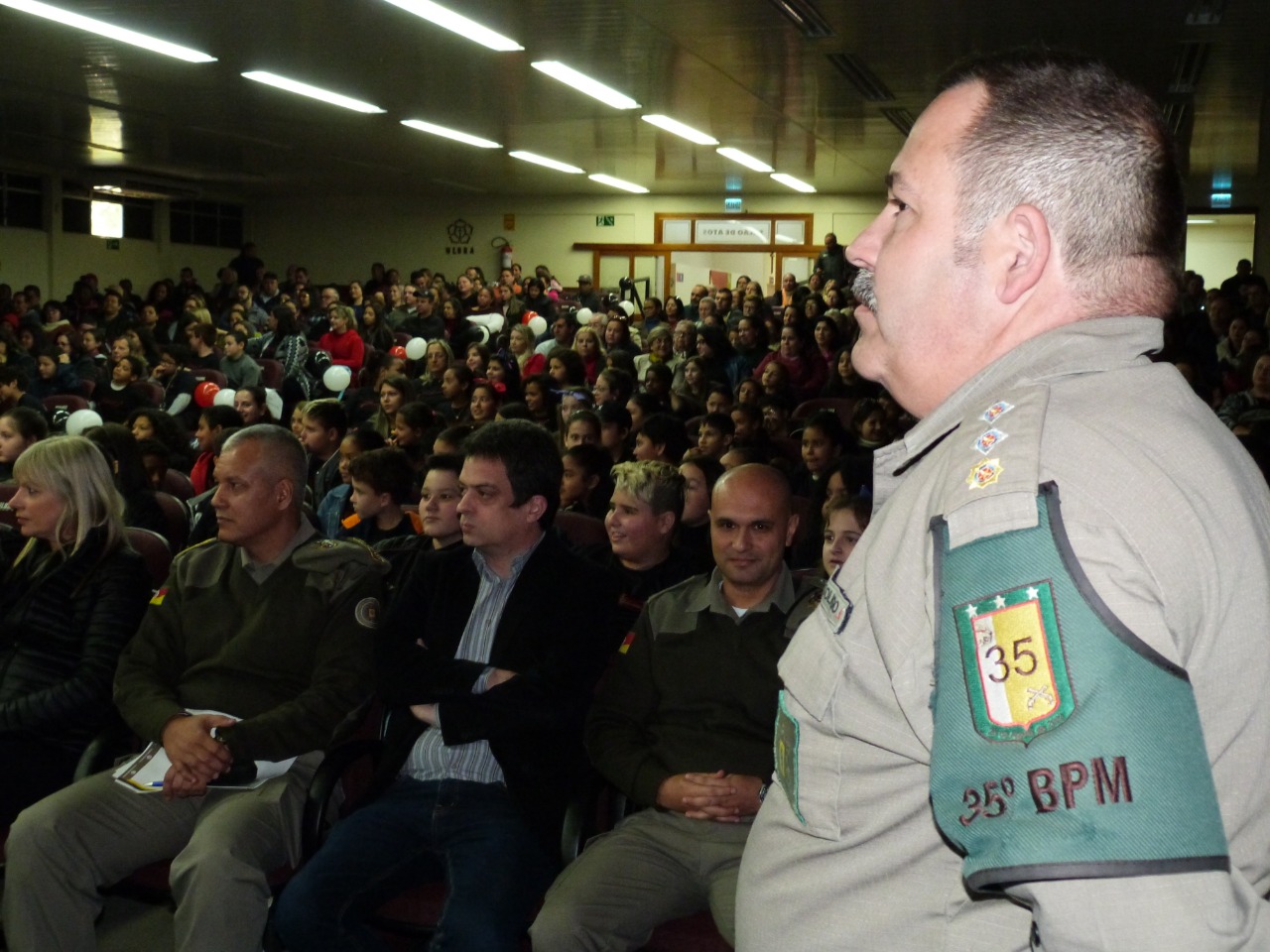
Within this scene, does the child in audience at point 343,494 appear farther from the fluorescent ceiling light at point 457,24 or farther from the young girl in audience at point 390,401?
the fluorescent ceiling light at point 457,24

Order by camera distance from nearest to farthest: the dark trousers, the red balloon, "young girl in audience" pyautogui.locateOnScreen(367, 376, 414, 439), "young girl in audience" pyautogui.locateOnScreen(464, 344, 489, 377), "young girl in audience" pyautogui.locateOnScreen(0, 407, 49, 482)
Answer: the dark trousers, "young girl in audience" pyautogui.locateOnScreen(0, 407, 49, 482), "young girl in audience" pyautogui.locateOnScreen(367, 376, 414, 439), the red balloon, "young girl in audience" pyautogui.locateOnScreen(464, 344, 489, 377)

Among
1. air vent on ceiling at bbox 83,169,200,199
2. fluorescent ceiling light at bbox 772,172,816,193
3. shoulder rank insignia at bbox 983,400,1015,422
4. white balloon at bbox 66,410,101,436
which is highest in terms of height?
fluorescent ceiling light at bbox 772,172,816,193

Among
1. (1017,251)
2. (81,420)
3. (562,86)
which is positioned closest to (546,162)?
(562,86)

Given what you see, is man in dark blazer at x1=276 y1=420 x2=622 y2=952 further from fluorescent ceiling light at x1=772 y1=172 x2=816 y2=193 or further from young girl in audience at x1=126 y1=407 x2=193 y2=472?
fluorescent ceiling light at x1=772 y1=172 x2=816 y2=193

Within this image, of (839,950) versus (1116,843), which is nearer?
(1116,843)

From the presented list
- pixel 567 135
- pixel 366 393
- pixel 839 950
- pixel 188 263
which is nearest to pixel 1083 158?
pixel 839 950

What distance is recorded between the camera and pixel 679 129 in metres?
13.4

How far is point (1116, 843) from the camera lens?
61cm

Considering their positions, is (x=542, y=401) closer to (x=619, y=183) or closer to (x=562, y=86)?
(x=562, y=86)

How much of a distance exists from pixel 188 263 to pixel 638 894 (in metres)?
21.3

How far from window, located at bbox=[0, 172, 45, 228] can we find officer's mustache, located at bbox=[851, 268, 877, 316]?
19.5 meters

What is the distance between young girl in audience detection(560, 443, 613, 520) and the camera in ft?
18.3

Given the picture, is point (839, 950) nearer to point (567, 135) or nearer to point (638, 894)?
point (638, 894)

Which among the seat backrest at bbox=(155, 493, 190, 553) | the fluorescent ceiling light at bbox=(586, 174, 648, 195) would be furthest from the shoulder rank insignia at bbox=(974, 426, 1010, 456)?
the fluorescent ceiling light at bbox=(586, 174, 648, 195)
